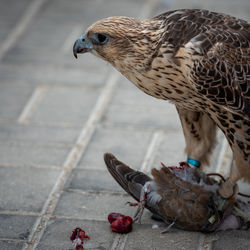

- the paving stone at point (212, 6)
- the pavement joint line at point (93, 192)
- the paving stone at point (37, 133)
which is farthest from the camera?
the paving stone at point (212, 6)

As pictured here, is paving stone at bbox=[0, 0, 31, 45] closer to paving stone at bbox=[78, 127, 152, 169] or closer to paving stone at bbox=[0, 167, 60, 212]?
paving stone at bbox=[78, 127, 152, 169]

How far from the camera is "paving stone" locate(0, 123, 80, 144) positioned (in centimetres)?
497

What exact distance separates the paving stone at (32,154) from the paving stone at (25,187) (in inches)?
4.2

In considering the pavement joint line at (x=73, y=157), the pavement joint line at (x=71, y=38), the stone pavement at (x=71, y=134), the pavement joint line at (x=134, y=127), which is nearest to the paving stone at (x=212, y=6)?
the stone pavement at (x=71, y=134)

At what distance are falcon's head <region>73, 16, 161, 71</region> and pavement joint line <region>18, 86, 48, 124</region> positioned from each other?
176 centimetres

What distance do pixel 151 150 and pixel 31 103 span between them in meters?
1.40

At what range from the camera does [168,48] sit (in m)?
3.54

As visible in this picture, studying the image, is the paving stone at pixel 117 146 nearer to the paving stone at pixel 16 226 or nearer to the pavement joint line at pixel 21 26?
the paving stone at pixel 16 226

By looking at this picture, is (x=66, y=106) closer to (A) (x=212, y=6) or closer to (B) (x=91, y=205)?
(B) (x=91, y=205)

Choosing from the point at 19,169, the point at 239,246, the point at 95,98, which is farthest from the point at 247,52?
the point at 95,98

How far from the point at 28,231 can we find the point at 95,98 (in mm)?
2096

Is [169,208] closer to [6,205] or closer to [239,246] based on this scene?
[239,246]

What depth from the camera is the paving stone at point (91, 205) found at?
3.95 metres

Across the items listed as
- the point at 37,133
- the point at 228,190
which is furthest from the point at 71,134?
the point at 228,190
